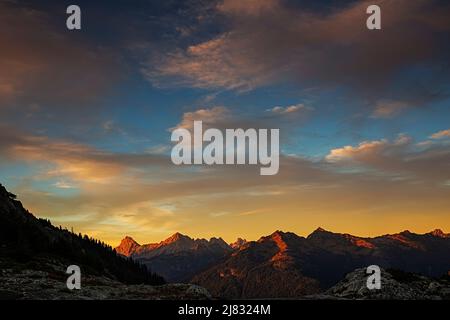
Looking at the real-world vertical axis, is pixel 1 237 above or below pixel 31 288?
above

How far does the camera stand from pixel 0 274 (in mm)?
50281

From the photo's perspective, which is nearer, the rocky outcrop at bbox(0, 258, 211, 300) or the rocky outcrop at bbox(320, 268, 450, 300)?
the rocky outcrop at bbox(0, 258, 211, 300)

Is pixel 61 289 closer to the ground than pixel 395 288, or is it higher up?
higher up

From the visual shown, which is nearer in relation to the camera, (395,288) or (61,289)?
(61,289)

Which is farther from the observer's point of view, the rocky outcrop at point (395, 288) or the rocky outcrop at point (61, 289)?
the rocky outcrop at point (395, 288)
